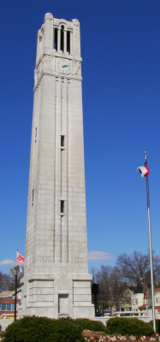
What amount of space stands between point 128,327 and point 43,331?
8287 mm

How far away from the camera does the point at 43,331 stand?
17344mm

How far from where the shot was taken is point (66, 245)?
115ft

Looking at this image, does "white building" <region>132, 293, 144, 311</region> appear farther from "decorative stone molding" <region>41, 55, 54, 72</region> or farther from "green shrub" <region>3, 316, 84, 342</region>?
"green shrub" <region>3, 316, 84, 342</region>

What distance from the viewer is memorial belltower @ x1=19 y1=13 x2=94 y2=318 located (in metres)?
33.3

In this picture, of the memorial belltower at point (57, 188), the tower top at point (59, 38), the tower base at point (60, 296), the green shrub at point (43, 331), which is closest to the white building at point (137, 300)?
the memorial belltower at point (57, 188)

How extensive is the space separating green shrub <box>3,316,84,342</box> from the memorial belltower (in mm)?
14730

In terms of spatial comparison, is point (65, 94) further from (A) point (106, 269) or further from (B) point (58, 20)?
(A) point (106, 269)

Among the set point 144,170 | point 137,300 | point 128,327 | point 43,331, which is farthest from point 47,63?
point 137,300

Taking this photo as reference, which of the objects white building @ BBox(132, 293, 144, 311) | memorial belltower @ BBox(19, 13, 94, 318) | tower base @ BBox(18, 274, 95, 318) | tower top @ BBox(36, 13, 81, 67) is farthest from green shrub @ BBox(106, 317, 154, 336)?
white building @ BBox(132, 293, 144, 311)

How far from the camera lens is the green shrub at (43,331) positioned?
17.1m

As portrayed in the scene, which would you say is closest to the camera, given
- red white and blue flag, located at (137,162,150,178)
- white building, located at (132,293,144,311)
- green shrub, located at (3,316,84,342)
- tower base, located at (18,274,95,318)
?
green shrub, located at (3,316,84,342)

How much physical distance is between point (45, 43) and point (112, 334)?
3197 cm

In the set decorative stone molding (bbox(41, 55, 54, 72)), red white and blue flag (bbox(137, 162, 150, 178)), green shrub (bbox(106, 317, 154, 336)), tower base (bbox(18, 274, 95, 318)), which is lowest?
green shrub (bbox(106, 317, 154, 336))

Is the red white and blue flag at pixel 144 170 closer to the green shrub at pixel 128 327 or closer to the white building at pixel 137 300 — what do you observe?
the green shrub at pixel 128 327
